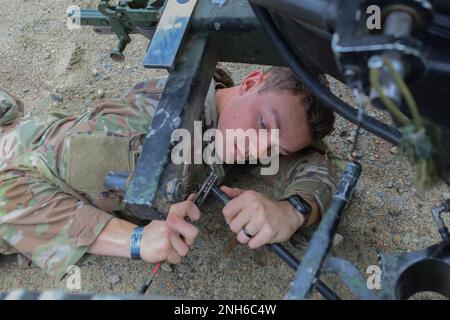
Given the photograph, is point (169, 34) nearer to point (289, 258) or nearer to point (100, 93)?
point (289, 258)

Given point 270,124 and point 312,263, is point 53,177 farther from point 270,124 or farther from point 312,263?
point 312,263

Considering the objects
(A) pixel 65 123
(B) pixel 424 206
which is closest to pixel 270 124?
(B) pixel 424 206

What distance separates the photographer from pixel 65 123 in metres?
1.71

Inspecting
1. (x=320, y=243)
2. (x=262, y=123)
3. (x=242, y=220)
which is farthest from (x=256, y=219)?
(x=320, y=243)

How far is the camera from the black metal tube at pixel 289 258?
109 centimetres

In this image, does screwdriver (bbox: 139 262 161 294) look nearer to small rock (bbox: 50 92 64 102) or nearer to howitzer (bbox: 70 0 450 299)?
howitzer (bbox: 70 0 450 299)

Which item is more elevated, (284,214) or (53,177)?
(284,214)

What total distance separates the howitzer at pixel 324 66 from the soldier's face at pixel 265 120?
4.5 inches

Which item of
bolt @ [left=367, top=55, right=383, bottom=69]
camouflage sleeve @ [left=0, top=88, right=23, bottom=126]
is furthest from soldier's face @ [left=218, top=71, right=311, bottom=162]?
camouflage sleeve @ [left=0, top=88, right=23, bottom=126]

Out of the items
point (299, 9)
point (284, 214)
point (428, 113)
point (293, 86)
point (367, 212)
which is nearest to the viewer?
point (299, 9)

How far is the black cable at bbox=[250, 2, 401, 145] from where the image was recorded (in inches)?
39.8

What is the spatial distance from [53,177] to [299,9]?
945mm

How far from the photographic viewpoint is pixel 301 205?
1.40 m

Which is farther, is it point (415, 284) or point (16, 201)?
point (16, 201)
